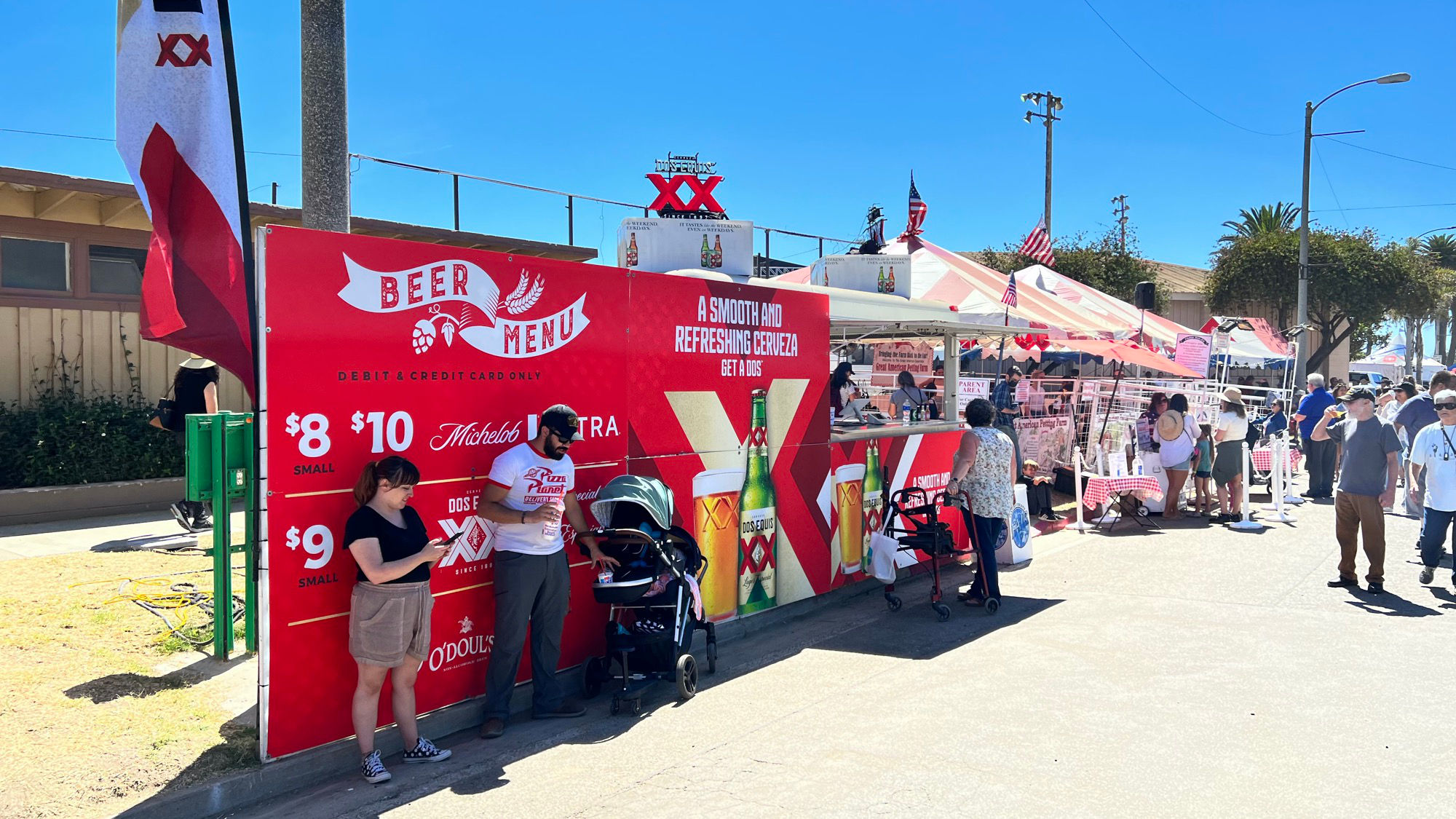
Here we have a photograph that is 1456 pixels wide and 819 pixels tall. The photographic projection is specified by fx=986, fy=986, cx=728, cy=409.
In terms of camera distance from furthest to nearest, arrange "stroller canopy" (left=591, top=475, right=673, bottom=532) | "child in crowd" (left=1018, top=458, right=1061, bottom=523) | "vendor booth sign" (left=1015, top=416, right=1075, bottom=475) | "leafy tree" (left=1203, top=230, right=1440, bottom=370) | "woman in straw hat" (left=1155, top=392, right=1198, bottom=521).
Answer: "leafy tree" (left=1203, top=230, right=1440, bottom=370), "vendor booth sign" (left=1015, top=416, right=1075, bottom=475), "child in crowd" (left=1018, top=458, right=1061, bottom=523), "woman in straw hat" (left=1155, top=392, right=1198, bottom=521), "stroller canopy" (left=591, top=475, right=673, bottom=532)

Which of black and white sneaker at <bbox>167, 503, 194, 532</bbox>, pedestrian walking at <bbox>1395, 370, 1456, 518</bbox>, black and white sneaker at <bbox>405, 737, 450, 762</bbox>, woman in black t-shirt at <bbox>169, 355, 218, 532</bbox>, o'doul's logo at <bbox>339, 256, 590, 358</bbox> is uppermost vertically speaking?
o'doul's logo at <bbox>339, 256, 590, 358</bbox>

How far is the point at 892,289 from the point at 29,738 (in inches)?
379

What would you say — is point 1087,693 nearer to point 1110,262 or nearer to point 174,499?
point 174,499

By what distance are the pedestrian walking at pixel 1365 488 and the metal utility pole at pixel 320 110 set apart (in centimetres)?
917

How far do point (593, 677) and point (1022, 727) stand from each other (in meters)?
2.73

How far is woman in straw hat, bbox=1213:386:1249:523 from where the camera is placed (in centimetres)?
1395

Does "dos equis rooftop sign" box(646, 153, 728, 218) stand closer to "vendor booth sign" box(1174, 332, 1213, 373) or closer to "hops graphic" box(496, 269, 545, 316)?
"hops graphic" box(496, 269, 545, 316)

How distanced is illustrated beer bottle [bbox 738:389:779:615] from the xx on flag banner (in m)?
4.11

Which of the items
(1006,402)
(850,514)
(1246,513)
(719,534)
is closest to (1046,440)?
(1006,402)

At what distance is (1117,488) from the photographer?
1324cm

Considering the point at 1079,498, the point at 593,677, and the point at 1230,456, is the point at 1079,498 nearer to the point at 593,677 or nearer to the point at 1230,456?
the point at 1230,456

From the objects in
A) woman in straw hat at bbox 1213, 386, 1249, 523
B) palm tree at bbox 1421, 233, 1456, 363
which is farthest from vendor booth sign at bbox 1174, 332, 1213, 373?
palm tree at bbox 1421, 233, 1456, 363

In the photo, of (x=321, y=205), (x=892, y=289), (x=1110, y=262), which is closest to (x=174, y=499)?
(x=321, y=205)

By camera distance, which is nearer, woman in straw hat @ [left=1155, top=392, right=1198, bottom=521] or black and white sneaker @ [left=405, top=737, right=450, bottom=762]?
black and white sneaker @ [left=405, top=737, right=450, bottom=762]
